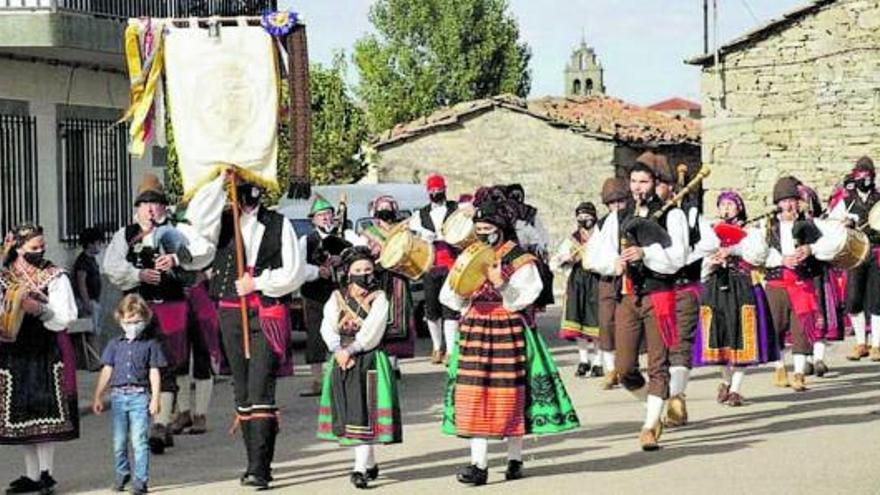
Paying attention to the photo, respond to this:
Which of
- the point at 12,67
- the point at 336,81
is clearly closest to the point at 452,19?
the point at 336,81

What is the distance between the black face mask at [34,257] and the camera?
35.7 feet

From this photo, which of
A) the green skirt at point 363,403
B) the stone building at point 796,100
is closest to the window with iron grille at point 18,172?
the green skirt at point 363,403

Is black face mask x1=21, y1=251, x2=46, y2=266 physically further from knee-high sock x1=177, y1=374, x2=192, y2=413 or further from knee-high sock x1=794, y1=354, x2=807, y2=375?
knee-high sock x1=794, y1=354, x2=807, y2=375

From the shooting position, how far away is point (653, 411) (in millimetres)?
12328

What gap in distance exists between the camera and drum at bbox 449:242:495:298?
10930 mm

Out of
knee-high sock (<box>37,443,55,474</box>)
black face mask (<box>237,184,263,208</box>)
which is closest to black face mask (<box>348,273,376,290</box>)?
black face mask (<box>237,184,263,208</box>)

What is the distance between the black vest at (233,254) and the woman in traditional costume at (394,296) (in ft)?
8.88

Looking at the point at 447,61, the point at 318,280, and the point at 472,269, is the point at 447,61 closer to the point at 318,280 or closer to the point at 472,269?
the point at 318,280

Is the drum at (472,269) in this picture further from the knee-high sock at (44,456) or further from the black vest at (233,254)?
the knee-high sock at (44,456)

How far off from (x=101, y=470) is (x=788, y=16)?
71.9 ft

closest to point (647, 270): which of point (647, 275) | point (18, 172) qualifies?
point (647, 275)

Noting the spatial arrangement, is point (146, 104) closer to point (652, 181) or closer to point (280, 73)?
point (280, 73)

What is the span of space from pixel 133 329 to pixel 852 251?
7.52 metres

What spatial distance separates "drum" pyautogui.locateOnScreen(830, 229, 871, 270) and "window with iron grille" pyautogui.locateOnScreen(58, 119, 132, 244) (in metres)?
8.08
